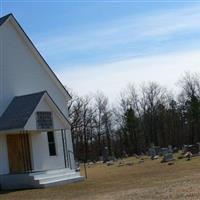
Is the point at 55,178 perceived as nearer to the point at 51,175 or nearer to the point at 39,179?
the point at 51,175

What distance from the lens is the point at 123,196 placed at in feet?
52.0

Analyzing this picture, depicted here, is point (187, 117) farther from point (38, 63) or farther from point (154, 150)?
point (38, 63)

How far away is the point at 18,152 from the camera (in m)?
26.8

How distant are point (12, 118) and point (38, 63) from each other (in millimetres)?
5145

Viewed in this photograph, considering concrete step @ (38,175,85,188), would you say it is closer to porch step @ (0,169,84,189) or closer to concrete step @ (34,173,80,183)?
porch step @ (0,169,84,189)

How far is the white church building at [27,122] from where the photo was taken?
2529 centimetres

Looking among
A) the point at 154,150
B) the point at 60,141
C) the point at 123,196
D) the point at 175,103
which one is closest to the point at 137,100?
the point at 175,103

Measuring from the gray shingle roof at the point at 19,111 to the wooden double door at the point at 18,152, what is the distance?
122 centimetres

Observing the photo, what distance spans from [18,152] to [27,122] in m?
2.65

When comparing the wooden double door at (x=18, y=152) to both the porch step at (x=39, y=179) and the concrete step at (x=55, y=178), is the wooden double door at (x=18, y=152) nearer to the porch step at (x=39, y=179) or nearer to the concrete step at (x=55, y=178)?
the porch step at (x=39, y=179)

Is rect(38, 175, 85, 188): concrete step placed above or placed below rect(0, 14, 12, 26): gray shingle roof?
below

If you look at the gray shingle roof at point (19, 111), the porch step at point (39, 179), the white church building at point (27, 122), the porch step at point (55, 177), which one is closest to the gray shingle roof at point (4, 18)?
the white church building at point (27, 122)

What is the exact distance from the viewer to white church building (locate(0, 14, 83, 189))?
25288 mm

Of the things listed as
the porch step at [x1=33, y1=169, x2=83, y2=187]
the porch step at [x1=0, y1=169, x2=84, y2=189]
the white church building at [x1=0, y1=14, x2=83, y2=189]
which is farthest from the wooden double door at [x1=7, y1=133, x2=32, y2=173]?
the porch step at [x1=33, y1=169, x2=83, y2=187]
